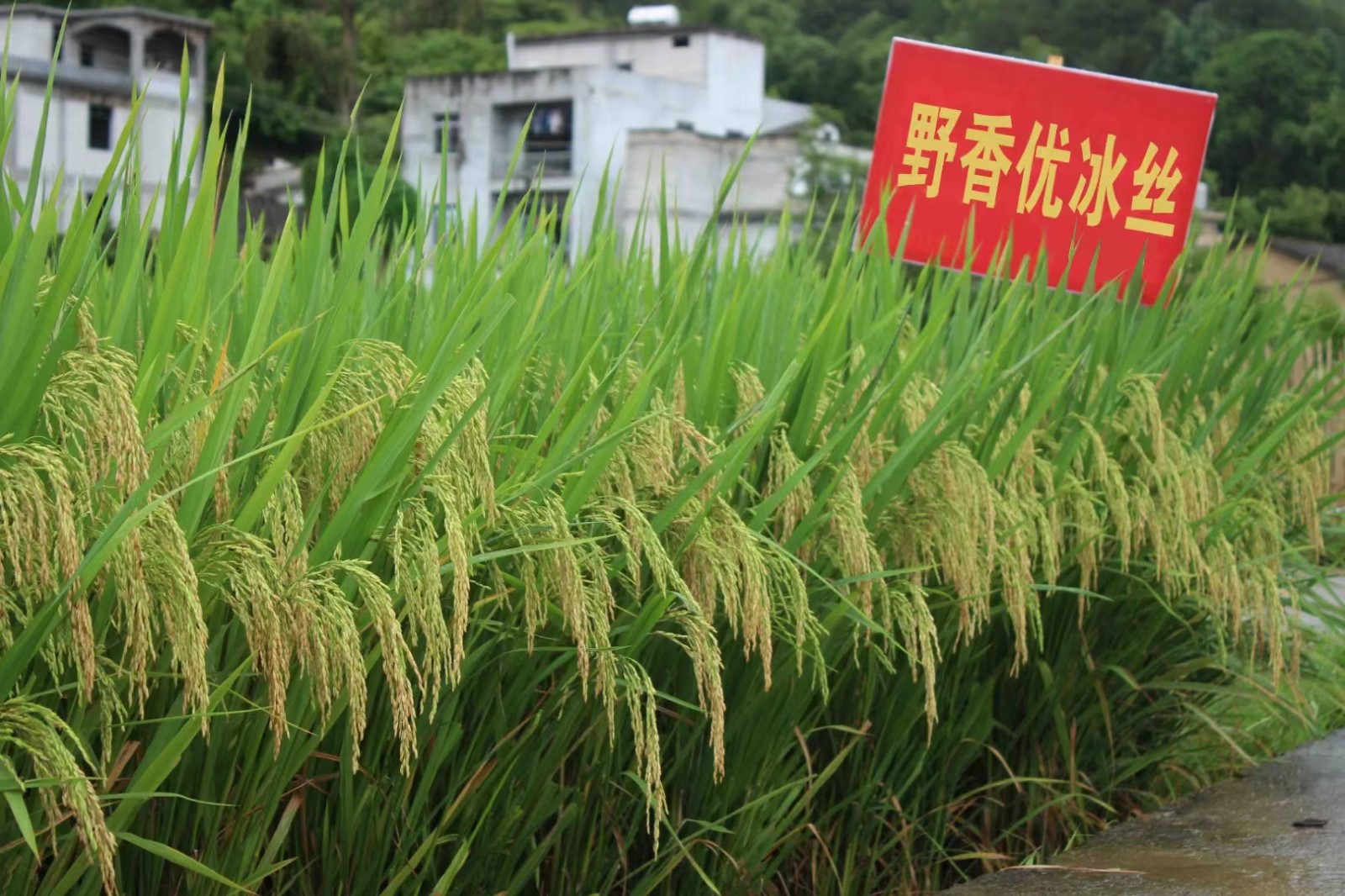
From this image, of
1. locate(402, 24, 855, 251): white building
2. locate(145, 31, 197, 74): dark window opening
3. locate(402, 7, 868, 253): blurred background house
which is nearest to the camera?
locate(402, 7, 868, 253): blurred background house

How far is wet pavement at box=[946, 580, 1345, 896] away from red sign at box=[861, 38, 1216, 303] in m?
1.47

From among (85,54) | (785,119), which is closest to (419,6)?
(785,119)

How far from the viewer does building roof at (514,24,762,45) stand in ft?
211

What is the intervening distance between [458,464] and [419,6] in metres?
75.4

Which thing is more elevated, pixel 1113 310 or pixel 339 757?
pixel 1113 310

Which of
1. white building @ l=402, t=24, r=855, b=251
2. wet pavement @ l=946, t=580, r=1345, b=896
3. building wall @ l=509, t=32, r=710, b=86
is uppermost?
building wall @ l=509, t=32, r=710, b=86

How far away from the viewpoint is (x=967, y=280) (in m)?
3.34

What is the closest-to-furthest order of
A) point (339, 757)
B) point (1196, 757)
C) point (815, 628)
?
point (339, 757)
point (815, 628)
point (1196, 757)

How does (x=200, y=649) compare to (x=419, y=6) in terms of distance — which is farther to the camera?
(x=419, y=6)

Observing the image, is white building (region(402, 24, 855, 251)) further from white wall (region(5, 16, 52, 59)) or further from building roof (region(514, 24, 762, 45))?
white wall (region(5, 16, 52, 59))

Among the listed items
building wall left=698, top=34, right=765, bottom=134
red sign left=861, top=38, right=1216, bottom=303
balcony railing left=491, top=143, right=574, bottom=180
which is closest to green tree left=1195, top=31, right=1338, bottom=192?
building wall left=698, top=34, right=765, bottom=134

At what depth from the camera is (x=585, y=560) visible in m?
2.03

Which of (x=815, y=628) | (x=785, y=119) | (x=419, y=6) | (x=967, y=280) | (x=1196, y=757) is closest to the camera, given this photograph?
(x=815, y=628)

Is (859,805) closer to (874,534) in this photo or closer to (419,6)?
(874,534)
